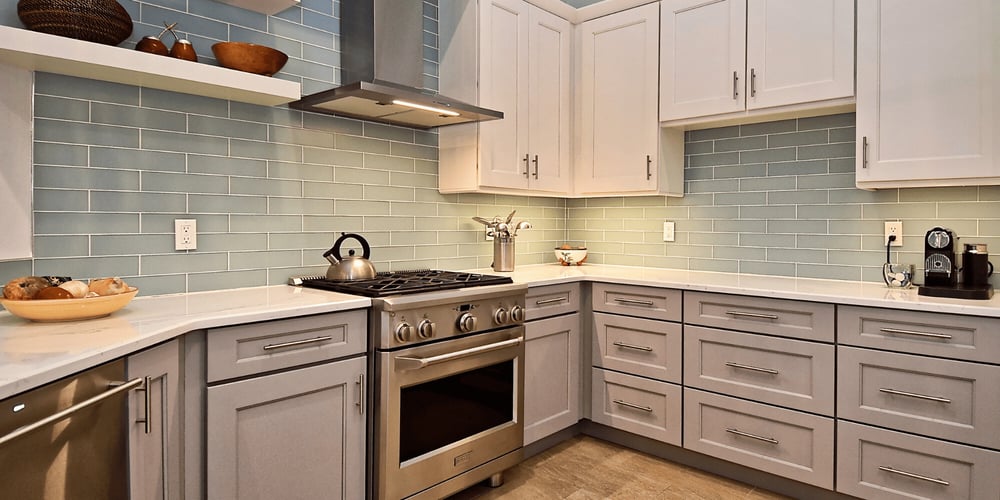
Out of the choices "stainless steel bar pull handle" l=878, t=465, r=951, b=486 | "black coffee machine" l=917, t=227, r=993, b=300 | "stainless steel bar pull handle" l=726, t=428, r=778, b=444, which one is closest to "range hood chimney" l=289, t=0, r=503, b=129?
"stainless steel bar pull handle" l=726, t=428, r=778, b=444

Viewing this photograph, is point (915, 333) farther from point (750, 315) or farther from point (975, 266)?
point (750, 315)

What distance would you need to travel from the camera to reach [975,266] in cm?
237

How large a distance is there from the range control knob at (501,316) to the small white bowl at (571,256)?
1161 mm

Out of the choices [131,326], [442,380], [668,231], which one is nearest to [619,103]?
[668,231]

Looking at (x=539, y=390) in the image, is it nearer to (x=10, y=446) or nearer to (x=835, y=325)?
(x=835, y=325)

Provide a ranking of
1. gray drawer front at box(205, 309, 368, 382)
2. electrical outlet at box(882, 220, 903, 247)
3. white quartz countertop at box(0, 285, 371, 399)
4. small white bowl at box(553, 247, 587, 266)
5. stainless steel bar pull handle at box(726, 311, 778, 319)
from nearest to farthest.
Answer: white quartz countertop at box(0, 285, 371, 399) < gray drawer front at box(205, 309, 368, 382) < stainless steel bar pull handle at box(726, 311, 778, 319) < electrical outlet at box(882, 220, 903, 247) < small white bowl at box(553, 247, 587, 266)

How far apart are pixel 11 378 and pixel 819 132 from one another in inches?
127

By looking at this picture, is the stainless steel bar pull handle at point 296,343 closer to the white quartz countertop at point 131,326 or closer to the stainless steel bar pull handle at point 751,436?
the white quartz countertop at point 131,326

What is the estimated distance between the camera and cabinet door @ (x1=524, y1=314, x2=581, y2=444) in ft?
9.32

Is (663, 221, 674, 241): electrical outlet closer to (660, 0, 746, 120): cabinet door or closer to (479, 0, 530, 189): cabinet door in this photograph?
(660, 0, 746, 120): cabinet door

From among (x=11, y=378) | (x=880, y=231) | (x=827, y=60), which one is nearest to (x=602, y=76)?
(x=827, y=60)

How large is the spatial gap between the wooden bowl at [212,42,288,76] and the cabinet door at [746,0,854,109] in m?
2.16

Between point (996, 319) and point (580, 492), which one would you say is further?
point (580, 492)

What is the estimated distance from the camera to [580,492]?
2627 millimetres
